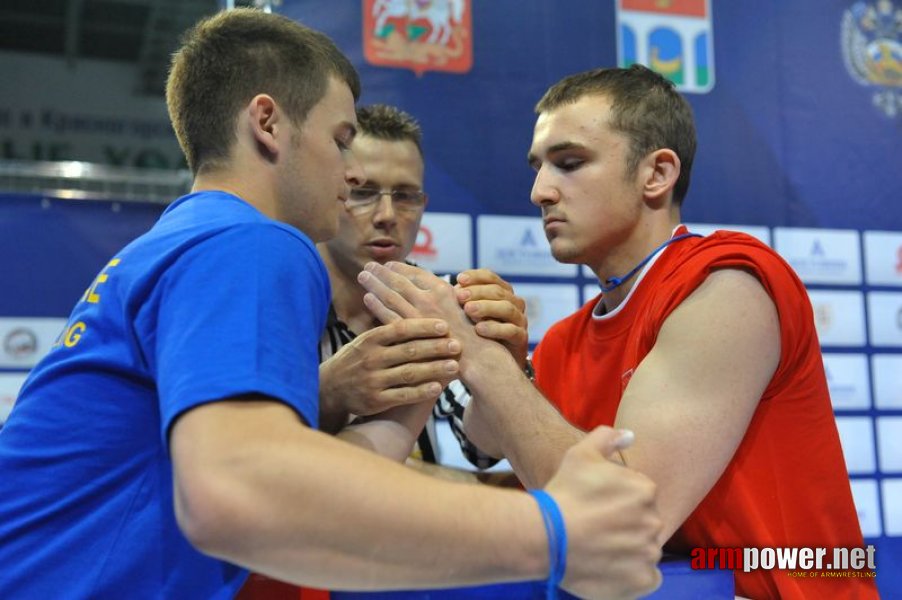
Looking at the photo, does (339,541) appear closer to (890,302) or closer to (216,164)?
(216,164)

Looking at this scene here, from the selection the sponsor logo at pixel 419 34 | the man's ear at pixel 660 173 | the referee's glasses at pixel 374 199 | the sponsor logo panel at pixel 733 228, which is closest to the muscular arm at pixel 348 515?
the man's ear at pixel 660 173

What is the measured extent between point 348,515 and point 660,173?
4.49ft

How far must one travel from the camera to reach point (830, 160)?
343 cm

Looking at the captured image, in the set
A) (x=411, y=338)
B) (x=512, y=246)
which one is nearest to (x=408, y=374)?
(x=411, y=338)

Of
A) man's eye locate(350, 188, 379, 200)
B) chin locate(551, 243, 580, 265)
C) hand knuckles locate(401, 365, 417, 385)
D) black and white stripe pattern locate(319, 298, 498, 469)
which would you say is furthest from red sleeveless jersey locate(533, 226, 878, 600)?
man's eye locate(350, 188, 379, 200)

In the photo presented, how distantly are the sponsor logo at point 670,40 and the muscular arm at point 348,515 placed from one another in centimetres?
278

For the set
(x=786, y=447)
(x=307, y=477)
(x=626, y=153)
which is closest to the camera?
(x=307, y=477)

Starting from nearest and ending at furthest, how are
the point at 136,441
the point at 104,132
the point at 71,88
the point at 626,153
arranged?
the point at 136,441 → the point at 626,153 → the point at 104,132 → the point at 71,88

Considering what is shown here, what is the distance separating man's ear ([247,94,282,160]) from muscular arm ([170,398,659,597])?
0.47 metres

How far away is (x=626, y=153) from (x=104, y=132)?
4033 millimetres

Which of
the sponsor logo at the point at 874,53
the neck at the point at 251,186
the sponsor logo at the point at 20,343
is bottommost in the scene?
the sponsor logo at the point at 20,343

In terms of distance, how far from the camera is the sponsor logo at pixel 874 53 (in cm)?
353

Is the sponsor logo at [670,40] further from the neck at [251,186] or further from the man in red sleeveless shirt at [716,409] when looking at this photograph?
the neck at [251,186]

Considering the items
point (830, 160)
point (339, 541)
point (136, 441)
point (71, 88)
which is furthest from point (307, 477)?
point (71, 88)
